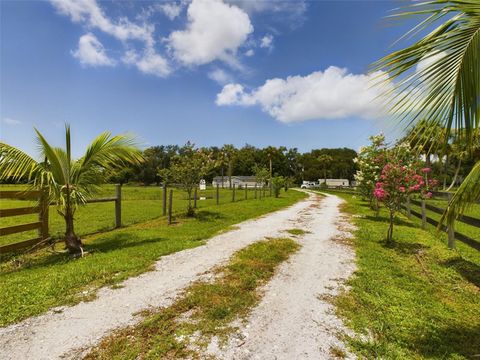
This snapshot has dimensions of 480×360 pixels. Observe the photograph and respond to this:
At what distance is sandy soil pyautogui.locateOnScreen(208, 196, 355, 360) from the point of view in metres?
3.14

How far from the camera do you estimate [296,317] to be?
3902 mm

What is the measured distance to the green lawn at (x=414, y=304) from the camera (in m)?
3.37

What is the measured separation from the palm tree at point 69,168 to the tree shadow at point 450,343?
21.7 ft

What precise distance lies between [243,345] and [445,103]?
2955mm

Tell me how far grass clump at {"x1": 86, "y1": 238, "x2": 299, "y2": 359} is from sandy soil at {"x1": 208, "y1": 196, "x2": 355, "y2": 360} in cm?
20

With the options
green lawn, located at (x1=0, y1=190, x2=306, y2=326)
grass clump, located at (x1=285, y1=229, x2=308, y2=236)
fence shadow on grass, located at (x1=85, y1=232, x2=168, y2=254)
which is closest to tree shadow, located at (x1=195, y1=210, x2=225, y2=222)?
green lawn, located at (x1=0, y1=190, x2=306, y2=326)

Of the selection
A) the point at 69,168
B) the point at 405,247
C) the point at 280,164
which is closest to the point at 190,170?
the point at 69,168

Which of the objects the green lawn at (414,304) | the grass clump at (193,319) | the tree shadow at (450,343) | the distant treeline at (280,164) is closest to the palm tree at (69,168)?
the grass clump at (193,319)

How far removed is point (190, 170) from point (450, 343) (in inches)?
420

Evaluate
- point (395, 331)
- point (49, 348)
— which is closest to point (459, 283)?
point (395, 331)

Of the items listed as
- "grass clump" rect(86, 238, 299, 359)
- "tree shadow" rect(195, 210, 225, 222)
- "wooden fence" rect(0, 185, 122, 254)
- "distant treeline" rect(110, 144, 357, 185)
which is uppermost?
"distant treeline" rect(110, 144, 357, 185)

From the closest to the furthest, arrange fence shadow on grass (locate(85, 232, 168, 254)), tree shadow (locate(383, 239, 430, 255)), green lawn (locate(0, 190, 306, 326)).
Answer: green lawn (locate(0, 190, 306, 326)) < fence shadow on grass (locate(85, 232, 168, 254)) < tree shadow (locate(383, 239, 430, 255))

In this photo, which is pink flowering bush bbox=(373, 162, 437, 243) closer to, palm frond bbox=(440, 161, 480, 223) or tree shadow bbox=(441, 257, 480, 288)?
tree shadow bbox=(441, 257, 480, 288)

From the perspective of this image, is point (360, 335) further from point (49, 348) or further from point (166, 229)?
point (166, 229)
